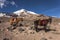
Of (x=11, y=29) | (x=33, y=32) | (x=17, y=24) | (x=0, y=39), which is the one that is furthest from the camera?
(x=17, y=24)

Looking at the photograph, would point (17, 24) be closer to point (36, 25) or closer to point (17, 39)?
point (36, 25)

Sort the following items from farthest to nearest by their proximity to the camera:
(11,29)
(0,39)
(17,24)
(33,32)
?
(17,24) < (11,29) < (33,32) < (0,39)

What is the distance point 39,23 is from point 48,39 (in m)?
5.18

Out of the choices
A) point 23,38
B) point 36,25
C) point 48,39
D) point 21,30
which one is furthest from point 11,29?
point 48,39

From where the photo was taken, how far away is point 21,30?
20.7 m

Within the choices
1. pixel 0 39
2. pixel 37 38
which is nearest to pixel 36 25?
pixel 37 38

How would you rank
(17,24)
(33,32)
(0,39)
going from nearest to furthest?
1. (0,39)
2. (33,32)
3. (17,24)

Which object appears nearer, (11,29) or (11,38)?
(11,38)

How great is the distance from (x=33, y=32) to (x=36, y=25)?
2.30 metres

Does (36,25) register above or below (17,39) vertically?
above

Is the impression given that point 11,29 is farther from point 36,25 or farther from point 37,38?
point 37,38

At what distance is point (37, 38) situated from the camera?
667 inches

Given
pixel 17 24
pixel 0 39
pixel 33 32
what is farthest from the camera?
pixel 17 24

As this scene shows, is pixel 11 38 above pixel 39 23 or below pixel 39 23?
below
